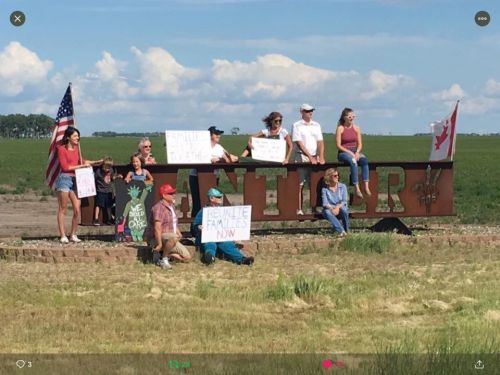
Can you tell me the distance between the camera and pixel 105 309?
899 centimetres

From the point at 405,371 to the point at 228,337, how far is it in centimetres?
231

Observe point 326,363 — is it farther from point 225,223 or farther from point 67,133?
point 67,133

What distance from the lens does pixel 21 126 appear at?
193 m

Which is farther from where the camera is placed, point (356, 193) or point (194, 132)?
point (356, 193)

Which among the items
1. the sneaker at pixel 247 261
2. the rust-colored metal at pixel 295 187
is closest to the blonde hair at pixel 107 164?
the rust-colored metal at pixel 295 187

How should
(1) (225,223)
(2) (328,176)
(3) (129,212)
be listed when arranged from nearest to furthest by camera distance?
(1) (225,223) → (3) (129,212) → (2) (328,176)

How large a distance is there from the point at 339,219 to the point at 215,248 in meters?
2.73

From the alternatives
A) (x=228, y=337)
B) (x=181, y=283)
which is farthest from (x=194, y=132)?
(x=228, y=337)

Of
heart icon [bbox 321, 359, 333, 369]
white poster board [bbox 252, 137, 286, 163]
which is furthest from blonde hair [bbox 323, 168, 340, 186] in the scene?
heart icon [bbox 321, 359, 333, 369]

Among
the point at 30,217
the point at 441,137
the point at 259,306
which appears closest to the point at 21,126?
the point at 30,217

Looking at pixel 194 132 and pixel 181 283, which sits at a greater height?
pixel 194 132

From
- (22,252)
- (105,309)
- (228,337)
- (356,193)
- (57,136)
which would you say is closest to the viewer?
(228,337)

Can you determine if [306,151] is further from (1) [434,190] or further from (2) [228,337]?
(2) [228,337]

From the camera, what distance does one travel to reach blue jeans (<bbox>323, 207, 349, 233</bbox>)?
46.6 feet
